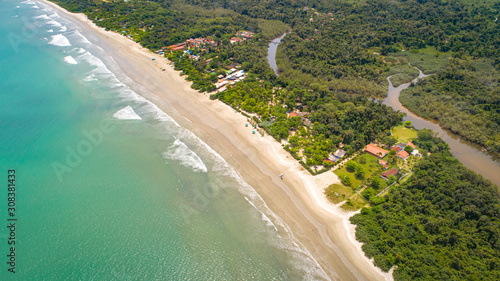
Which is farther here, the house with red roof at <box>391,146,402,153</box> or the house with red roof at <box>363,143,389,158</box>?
the house with red roof at <box>391,146,402,153</box>

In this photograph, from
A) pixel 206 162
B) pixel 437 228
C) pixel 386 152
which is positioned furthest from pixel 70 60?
pixel 437 228

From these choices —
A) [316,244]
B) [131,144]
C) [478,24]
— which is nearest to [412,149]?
[316,244]

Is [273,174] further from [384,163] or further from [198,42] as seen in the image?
[198,42]

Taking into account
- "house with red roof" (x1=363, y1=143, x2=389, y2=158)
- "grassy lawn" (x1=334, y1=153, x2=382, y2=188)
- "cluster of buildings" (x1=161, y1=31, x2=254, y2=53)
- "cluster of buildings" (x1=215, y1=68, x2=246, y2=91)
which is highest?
A: "cluster of buildings" (x1=161, y1=31, x2=254, y2=53)

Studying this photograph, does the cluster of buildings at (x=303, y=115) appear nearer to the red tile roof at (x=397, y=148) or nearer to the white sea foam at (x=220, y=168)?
the red tile roof at (x=397, y=148)

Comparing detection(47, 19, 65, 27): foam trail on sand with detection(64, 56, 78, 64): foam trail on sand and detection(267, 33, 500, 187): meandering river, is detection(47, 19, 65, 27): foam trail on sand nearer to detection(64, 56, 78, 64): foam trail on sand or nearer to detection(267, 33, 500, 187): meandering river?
detection(64, 56, 78, 64): foam trail on sand

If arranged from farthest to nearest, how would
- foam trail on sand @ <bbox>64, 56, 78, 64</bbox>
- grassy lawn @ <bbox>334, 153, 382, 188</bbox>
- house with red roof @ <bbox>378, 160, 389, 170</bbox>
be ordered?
1. foam trail on sand @ <bbox>64, 56, 78, 64</bbox>
2. house with red roof @ <bbox>378, 160, 389, 170</bbox>
3. grassy lawn @ <bbox>334, 153, 382, 188</bbox>

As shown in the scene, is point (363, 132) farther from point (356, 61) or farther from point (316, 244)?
point (356, 61)

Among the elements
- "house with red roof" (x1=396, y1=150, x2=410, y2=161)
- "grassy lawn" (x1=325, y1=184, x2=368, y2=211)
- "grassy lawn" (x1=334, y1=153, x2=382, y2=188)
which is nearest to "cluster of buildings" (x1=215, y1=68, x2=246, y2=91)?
"grassy lawn" (x1=334, y1=153, x2=382, y2=188)
